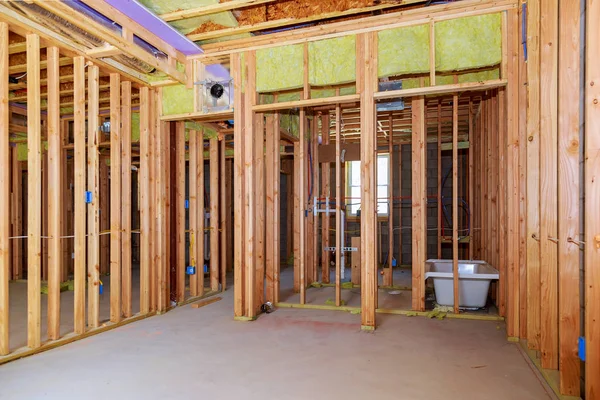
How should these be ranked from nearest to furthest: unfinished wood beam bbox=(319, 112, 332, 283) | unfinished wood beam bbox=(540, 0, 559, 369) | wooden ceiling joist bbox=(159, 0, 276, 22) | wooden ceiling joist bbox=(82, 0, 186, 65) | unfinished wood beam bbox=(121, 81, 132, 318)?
1. unfinished wood beam bbox=(540, 0, 559, 369)
2. wooden ceiling joist bbox=(82, 0, 186, 65)
3. wooden ceiling joist bbox=(159, 0, 276, 22)
4. unfinished wood beam bbox=(121, 81, 132, 318)
5. unfinished wood beam bbox=(319, 112, 332, 283)

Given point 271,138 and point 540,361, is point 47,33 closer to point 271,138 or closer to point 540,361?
point 271,138

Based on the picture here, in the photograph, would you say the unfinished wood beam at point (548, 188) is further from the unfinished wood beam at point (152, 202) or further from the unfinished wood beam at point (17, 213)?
the unfinished wood beam at point (17, 213)

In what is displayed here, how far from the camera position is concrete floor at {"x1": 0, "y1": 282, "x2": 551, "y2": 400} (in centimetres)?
250

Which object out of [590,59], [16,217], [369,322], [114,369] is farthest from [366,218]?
[16,217]

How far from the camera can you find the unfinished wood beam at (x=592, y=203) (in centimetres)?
204

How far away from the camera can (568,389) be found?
2.38m

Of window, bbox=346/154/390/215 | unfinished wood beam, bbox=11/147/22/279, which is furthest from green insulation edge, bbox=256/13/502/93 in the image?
unfinished wood beam, bbox=11/147/22/279

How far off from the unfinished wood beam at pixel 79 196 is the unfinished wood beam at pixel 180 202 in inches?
50.6

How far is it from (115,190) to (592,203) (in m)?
4.02

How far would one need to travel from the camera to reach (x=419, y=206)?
448 cm

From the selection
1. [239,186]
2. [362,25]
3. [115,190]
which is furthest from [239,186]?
[362,25]

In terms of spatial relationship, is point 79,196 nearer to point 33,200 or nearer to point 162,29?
point 33,200

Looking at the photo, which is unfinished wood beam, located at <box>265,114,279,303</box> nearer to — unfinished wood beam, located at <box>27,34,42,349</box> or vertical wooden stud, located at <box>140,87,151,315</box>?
vertical wooden stud, located at <box>140,87,151,315</box>

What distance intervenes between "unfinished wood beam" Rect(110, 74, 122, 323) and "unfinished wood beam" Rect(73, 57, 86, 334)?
347mm
